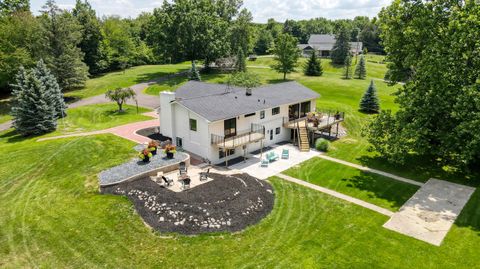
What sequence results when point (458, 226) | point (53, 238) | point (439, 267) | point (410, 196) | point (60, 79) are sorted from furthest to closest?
point (60, 79) < point (410, 196) < point (458, 226) < point (53, 238) < point (439, 267)

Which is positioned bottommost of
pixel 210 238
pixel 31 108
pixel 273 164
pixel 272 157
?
pixel 210 238

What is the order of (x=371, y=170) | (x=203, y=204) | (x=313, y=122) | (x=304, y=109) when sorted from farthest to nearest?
(x=304, y=109) < (x=313, y=122) < (x=371, y=170) < (x=203, y=204)

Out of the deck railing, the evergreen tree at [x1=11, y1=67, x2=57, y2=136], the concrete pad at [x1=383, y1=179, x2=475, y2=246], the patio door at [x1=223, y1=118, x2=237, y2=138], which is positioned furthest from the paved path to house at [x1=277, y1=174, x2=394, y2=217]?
the evergreen tree at [x1=11, y1=67, x2=57, y2=136]

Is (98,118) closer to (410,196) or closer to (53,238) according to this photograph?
(53,238)

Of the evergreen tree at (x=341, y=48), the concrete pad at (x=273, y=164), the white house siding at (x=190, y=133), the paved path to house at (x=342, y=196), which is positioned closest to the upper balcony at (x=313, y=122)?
the concrete pad at (x=273, y=164)

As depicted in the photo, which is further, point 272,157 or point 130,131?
point 130,131

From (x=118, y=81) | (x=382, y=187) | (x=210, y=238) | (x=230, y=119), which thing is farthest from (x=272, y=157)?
(x=118, y=81)

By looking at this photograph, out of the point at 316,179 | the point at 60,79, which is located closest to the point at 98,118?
the point at 60,79

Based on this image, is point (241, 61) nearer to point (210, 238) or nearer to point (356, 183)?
point (356, 183)
